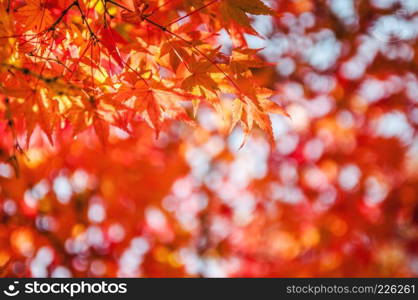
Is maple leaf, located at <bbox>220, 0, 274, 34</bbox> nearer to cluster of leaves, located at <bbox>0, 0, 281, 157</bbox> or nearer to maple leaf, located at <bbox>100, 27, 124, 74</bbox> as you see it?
cluster of leaves, located at <bbox>0, 0, 281, 157</bbox>

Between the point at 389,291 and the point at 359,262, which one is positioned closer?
the point at 389,291

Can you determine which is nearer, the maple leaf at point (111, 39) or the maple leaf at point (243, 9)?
the maple leaf at point (243, 9)

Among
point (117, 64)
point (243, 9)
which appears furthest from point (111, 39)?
point (243, 9)

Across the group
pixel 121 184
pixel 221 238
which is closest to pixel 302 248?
pixel 221 238

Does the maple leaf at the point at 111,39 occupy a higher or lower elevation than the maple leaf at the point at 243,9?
higher

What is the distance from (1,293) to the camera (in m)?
2.56

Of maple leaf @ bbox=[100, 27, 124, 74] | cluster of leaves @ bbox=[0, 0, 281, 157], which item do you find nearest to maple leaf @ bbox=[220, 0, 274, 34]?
cluster of leaves @ bbox=[0, 0, 281, 157]

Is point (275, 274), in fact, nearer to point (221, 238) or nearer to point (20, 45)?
point (221, 238)

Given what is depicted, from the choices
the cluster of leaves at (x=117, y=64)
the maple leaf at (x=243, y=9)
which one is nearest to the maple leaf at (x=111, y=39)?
the cluster of leaves at (x=117, y=64)

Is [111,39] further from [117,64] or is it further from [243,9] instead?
[243,9]

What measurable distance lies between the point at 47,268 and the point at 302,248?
2.83 meters

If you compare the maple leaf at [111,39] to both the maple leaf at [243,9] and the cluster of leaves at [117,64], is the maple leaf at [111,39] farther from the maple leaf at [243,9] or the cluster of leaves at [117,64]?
Answer: the maple leaf at [243,9]

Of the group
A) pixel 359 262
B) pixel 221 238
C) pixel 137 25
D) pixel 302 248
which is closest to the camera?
pixel 137 25

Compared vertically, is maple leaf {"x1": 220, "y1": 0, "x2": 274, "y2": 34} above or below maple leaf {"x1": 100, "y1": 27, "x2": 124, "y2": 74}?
below
